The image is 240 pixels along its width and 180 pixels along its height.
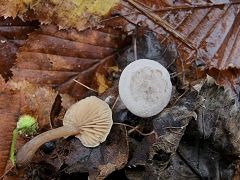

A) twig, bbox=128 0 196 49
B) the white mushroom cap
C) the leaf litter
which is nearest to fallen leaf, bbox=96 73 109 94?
the leaf litter

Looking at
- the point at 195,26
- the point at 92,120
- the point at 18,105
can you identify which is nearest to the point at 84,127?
the point at 92,120

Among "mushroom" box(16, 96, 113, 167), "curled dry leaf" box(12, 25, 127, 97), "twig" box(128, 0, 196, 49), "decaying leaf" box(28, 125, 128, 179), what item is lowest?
"decaying leaf" box(28, 125, 128, 179)

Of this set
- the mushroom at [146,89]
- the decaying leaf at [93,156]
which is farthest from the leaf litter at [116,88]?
the mushroom at [146,89]

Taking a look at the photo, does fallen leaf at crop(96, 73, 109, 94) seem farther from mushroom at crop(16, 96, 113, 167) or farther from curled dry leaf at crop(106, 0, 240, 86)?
curled dry leaf at crop(106, 0, 240, 86)

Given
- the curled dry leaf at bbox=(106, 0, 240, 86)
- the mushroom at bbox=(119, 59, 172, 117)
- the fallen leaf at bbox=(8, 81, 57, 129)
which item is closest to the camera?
the mushroom at bbox=(119, 59, 172, 117)

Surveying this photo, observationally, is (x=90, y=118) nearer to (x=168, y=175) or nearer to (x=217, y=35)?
(x=168, y=175)

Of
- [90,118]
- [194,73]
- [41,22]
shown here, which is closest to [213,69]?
[194,73]

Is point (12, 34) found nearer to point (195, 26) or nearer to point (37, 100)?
point (37, 100)
